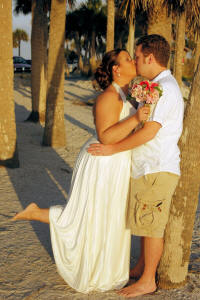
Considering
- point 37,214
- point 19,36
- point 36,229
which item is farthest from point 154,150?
point 19,36

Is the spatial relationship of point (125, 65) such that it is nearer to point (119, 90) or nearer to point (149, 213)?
point (119, 90)

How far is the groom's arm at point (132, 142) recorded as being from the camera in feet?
8.89

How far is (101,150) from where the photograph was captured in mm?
3014

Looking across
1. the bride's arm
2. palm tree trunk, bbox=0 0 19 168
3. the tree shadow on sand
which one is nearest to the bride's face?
the bride's arm

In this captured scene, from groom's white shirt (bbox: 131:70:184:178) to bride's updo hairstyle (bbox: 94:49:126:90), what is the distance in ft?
1.43

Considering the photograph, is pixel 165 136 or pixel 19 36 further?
pixel 19 36

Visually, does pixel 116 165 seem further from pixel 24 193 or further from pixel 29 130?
pixel 29 130

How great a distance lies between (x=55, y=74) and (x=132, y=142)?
23.8 feet

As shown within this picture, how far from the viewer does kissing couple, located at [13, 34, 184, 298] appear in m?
2.81

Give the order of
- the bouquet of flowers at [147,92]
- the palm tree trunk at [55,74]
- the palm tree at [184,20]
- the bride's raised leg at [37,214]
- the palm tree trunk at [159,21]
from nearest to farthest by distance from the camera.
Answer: the bouquet of flowers at [147,92] → the bride's raised leg at [37,214] → the palm tree trunk at [159,21] → the palm tree trunk at [55,74] → the palm tree at [184,20]

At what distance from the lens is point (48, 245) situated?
425 centimetres

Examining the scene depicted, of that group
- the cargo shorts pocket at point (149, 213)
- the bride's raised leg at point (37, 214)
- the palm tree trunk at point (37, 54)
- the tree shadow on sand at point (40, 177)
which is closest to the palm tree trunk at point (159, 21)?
the tree shadow on sand at point (40, 177)

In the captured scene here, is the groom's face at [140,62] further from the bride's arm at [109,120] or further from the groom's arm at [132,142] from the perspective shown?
the groom's arm at [132,142]

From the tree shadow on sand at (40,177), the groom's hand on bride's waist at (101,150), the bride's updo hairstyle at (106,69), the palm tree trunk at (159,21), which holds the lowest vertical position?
the tree shadow on sand at (40,177)
